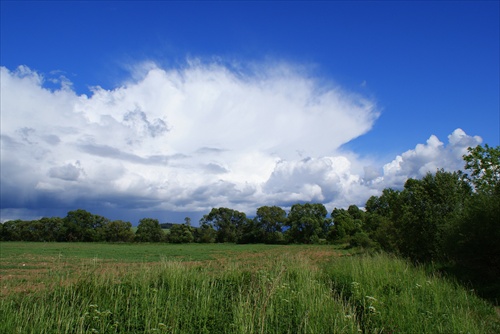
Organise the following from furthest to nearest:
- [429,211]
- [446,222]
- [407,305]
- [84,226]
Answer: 1. [84,226]
2. [429,211]
3. [446,222]
4. [407,305]

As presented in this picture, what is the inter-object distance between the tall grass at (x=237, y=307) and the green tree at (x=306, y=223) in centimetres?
7522

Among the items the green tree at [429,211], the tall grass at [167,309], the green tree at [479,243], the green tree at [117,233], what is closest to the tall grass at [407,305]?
the tall grass at [167,309]

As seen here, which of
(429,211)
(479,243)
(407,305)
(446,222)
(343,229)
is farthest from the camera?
(343,229)

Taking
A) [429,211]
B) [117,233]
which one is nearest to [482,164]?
[429,211]

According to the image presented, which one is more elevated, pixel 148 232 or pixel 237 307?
pixel 148 232

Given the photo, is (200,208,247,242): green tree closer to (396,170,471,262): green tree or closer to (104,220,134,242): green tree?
(104,220,134,242): green tree

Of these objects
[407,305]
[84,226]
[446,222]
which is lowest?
[407,305]

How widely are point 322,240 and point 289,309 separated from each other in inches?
3134

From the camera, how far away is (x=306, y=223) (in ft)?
280

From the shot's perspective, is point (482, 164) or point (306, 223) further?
point (306, 223)

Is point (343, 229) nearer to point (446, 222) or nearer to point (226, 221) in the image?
point (226, 221)

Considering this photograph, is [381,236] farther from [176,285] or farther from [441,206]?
[176,285]

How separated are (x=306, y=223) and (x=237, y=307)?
81228 millimetres

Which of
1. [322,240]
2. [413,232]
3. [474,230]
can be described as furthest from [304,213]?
[474,230]
